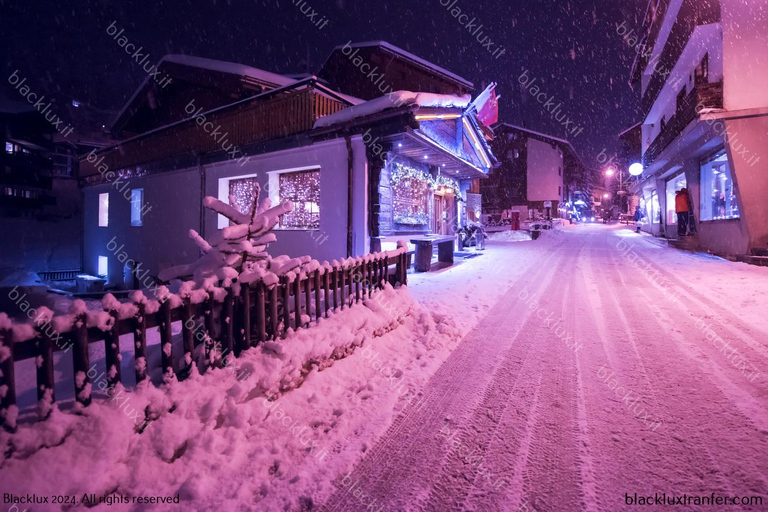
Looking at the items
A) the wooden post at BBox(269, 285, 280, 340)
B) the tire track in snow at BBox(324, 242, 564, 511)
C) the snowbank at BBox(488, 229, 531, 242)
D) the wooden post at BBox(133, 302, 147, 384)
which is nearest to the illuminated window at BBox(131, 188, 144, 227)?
the wooden post at BBox(269, 285, 280, 340)

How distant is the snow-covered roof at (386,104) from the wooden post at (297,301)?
651cm

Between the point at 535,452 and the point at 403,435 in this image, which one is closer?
the point at 535,452

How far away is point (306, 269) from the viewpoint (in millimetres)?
4496

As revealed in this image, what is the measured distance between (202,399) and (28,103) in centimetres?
4049

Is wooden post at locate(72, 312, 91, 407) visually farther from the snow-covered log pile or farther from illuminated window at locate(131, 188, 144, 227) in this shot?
illuminated window at locate(131, 188, 144, 227)

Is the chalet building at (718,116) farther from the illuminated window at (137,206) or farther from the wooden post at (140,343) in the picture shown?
the illuminated window at (137,206)

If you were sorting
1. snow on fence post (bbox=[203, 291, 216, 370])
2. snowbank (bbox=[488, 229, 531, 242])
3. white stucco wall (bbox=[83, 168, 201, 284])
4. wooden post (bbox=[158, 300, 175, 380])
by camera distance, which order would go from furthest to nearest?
snowbank (bbox=[488, 229, 531, 242]), white stucco wall (bbox=[83, 168, 201, 284]), snow on fence post (bbox=[203, 291, 216, 370]), wooden post (bbox=[158, 300, 175, 380])

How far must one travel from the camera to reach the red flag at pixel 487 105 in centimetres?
1848

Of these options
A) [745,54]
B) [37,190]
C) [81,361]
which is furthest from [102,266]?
[745,54]

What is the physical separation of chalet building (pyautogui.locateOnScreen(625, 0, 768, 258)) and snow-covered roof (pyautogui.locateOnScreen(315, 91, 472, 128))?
9.61 metres

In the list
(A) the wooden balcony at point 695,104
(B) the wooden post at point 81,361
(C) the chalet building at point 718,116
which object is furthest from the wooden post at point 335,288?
(A) the wooden balcony at point 695,104

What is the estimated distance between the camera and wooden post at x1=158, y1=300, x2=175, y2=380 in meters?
3.02

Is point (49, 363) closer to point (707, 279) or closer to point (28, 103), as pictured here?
point (707, 279)

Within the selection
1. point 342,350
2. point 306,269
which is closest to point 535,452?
point 342,350
